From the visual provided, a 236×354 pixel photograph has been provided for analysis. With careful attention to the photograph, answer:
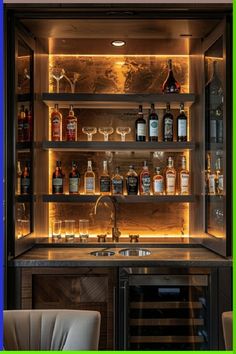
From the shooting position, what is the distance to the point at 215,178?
108 inches

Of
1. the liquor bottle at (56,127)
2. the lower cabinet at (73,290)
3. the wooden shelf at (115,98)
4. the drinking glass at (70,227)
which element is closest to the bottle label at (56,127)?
the liquor bottle at (56,127)

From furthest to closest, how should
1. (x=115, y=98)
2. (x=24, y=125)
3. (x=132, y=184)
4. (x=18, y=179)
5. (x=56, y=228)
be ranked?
(x=56, y=228) → (x=132, y=184) → (x=115, y=98) → (x=24, y=125) → (x=18, y=179)

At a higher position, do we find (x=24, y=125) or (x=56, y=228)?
(x=24, y=125)

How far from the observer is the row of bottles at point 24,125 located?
2.64m

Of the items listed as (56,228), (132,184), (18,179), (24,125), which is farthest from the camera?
(56,228)

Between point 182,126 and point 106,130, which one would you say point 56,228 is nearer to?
point 106,130

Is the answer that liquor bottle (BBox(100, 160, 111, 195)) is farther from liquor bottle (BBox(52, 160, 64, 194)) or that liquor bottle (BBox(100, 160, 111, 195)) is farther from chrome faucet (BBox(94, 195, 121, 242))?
liquor bottle (BBox(52, 160, 64, 194))

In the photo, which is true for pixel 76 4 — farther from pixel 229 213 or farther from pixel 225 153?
pixel 229 213

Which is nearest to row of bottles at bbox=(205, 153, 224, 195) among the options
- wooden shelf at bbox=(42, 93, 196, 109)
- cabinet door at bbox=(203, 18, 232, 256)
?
cabinet door at bbox=(203, 18, 232, 256)

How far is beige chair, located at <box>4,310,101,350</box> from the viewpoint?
1.37 m

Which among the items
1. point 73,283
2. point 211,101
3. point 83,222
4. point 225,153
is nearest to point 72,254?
point 73,283

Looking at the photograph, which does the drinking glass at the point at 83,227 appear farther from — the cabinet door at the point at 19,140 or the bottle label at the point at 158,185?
the bottle label at the point at 158,185

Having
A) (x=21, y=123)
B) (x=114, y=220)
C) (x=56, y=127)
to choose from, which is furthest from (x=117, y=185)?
(x=21, y=123)

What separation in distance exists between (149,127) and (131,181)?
411 mm
